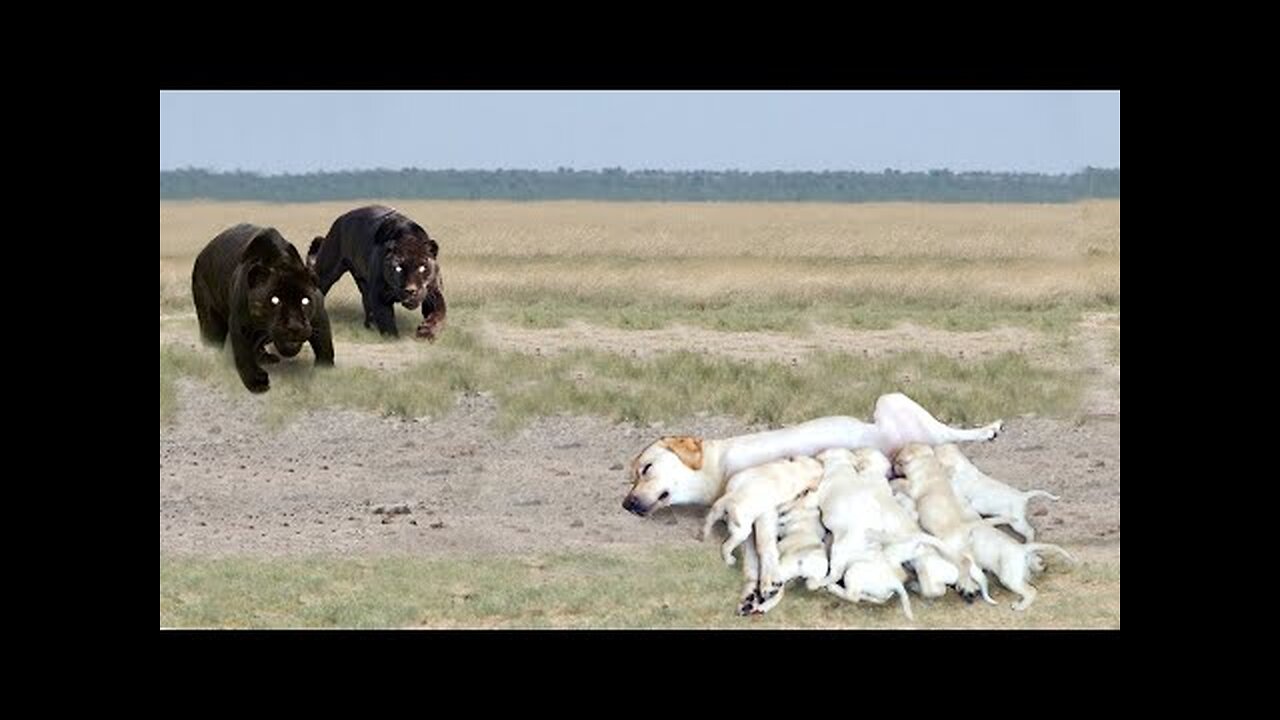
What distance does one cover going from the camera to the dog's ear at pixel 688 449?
863 cm

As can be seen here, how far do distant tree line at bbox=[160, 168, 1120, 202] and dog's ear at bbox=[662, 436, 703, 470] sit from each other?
1098 mm

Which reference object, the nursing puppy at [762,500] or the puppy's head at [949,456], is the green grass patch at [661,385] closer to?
the puppy's head at [949,456]

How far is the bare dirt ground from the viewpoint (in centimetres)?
866

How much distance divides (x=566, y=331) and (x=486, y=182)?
29.4 inches

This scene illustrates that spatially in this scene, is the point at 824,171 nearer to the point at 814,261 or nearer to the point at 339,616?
the point at 814,261

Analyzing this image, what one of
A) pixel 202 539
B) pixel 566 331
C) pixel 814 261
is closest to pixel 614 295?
pixel 566 331

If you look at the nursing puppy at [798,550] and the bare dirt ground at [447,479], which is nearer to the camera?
the nursing puppy at [798,550]

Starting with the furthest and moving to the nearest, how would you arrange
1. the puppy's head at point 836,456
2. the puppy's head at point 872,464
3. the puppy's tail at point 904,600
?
the puppy's head at point 836,456
the puppy's head at point 872,464
the puppy's tail at point 904,600

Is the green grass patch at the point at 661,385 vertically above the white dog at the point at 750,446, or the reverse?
the green grass patch at the point at 661,385

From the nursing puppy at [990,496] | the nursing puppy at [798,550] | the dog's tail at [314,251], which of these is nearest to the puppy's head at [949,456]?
the nursing puppy at [990,496]

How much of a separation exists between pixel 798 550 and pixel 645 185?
1855mm

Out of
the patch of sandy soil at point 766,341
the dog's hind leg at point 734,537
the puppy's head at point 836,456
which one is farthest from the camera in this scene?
the patch of sandy soil at point 766,341

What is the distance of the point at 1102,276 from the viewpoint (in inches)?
352

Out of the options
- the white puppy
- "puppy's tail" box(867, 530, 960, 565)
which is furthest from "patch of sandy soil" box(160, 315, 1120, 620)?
"puppy's tail" box(867, 530, 960, 565)
